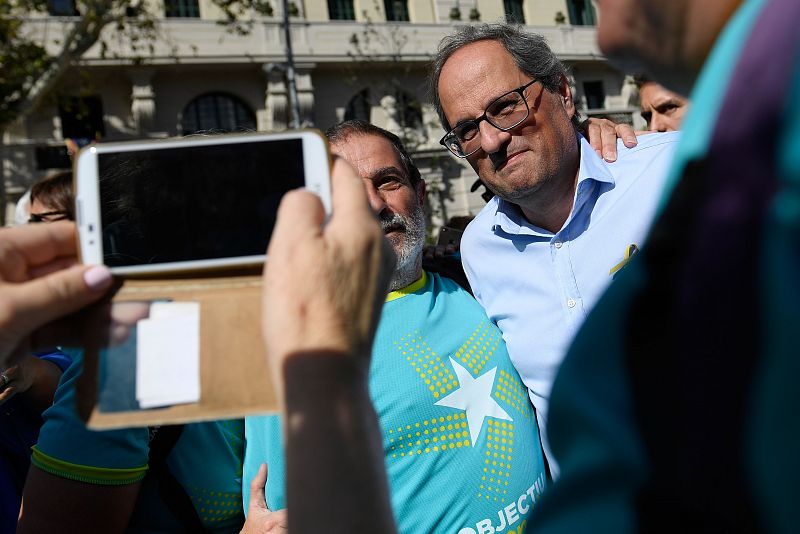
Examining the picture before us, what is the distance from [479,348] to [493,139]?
2.82 ft

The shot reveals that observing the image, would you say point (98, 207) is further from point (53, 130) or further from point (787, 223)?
point (53, 130)

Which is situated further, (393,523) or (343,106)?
(343,106)

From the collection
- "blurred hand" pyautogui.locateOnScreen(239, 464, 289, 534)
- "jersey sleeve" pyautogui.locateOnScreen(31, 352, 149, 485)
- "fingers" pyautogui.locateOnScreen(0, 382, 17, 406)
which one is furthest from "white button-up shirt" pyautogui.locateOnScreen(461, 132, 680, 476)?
"fingers" pyautogui.locateOnScreen(0, 382, 17, 406)

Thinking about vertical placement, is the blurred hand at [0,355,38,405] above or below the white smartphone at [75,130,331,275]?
below

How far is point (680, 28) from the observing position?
0.68 meters

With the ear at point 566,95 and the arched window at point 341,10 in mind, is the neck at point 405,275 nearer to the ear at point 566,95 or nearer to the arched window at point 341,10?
the ear at point 566,95

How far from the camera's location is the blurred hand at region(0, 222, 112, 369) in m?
1.01

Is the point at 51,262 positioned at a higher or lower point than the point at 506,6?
lower

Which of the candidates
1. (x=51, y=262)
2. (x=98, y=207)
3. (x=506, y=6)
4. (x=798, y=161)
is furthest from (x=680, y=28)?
(x=506, y=6)

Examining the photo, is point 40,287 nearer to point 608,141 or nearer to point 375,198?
point 375,198

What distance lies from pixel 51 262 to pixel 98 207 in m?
0.14

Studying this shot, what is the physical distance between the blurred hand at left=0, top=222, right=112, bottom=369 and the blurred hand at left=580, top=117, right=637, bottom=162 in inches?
79.8

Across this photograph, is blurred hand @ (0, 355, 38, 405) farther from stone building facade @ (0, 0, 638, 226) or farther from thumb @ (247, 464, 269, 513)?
stone building facade @ (0, 0, 638, 226)

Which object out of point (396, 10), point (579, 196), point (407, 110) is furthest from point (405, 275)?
point (396, 10)
